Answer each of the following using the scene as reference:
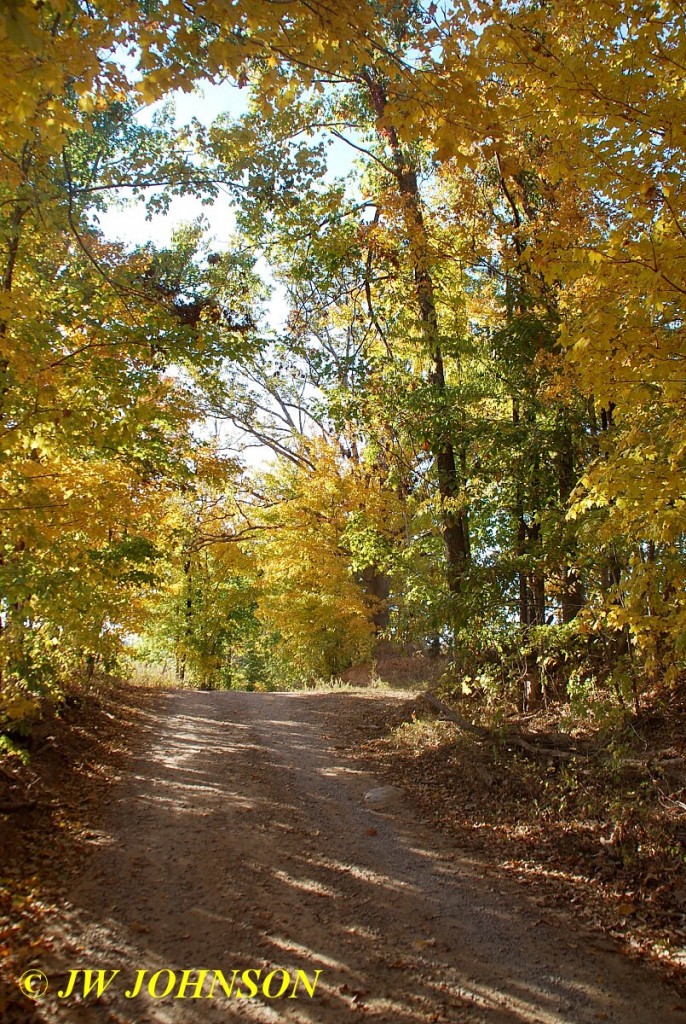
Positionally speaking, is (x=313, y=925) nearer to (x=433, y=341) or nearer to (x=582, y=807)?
(x=582, y=807)

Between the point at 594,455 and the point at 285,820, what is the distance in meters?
4.99

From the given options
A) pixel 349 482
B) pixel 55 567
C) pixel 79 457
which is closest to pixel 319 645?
pixel 349 482

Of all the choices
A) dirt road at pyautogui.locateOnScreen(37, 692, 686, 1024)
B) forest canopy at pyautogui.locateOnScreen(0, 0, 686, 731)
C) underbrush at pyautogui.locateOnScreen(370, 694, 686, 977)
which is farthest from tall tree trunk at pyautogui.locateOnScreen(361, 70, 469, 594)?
dirt road at pyautogui.locateOnScreen(37, 692, 686, 1024)

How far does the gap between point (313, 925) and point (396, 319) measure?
8769mm

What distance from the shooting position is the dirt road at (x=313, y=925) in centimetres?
320

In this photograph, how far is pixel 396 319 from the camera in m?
10.5

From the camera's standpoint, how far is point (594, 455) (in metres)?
7.21

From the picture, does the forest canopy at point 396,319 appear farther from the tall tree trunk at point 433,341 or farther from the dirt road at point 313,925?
the dirt road at point 313,925

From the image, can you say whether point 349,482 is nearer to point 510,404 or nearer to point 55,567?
point 510,404

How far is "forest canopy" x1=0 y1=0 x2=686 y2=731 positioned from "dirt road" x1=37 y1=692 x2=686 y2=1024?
1.60 meters

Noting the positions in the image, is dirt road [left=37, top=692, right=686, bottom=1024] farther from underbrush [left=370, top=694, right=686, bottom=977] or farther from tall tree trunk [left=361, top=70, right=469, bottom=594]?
tall tree trunk [left=361, top=70, right=469, bottom=594]

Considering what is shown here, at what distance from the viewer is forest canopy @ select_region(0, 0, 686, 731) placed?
3.44m

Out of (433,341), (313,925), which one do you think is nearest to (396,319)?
(433,341)

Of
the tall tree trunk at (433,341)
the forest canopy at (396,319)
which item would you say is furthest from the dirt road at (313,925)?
the tall tree trunk at (433,341)
